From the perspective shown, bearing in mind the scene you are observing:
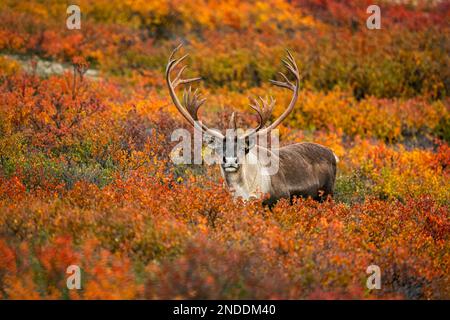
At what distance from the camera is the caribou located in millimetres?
7062

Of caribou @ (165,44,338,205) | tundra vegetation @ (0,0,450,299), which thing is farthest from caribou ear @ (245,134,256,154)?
tundra vegetation @ (0,0,450,299)

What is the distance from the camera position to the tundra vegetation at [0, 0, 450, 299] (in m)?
5.18

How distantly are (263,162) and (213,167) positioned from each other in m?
1.40

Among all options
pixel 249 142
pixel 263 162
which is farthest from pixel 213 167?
pixel 249 142

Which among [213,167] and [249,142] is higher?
[249,142]

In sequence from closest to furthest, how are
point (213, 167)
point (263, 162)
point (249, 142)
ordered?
point (249, 142), point (263, 162), point (213, 167)

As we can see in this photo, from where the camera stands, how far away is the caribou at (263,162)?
278 inches

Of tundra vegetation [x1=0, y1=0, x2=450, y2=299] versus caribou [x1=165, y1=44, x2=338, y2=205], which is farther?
caribou [x1=165, y1=44, x2=338, y2=205]

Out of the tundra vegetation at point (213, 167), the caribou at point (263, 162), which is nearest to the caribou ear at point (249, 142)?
the caribou at point (263, 162)

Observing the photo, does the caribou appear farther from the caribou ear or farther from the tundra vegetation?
the tundra vegetation

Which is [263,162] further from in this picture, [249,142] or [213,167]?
[213,167]

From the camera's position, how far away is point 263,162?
7.57m

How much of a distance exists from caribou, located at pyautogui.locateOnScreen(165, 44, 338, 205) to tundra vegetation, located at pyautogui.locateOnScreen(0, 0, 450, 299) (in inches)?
13.2

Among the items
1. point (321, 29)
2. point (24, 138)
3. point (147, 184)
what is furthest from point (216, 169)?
point (321, 29)
